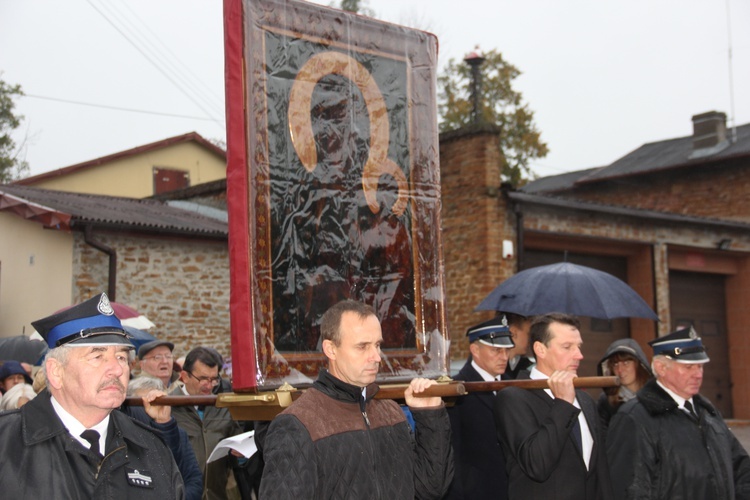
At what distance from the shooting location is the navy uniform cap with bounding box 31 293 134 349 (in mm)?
2977

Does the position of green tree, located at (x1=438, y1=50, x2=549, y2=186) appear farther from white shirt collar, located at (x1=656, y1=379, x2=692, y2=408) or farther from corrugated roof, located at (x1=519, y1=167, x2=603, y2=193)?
white shirt collar, located at (x1=656, y1=379, x2=692, y2=408)

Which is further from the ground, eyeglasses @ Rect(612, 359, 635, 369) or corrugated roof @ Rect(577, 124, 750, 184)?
corrugated roof @ Rect(577, 124, 750, 184)

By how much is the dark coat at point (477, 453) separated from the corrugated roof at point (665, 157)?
708 inches

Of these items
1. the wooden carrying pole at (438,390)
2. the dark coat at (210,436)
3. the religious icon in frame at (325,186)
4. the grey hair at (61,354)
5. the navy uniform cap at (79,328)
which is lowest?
the dark coat at (210,436)

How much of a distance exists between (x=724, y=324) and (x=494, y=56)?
13250mm

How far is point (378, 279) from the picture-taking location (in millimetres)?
3867

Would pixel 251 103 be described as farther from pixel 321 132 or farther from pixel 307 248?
pixel 307 248

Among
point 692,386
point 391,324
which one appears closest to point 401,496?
point 391,324

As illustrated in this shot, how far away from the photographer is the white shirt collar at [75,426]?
290 cm

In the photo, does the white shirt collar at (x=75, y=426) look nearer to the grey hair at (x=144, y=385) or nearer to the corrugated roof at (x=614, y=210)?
the grey hair at (x=144, y=385)

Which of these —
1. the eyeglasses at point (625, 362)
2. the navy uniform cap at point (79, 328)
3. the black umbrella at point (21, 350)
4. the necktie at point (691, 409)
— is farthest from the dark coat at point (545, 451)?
the black umbrella at point (21, 350)

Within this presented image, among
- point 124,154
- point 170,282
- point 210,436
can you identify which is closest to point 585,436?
point 210,436

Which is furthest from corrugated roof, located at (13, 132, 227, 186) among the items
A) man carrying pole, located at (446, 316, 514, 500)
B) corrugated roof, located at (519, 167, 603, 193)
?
man carrying pole, located at (446, 316, 514, 500)

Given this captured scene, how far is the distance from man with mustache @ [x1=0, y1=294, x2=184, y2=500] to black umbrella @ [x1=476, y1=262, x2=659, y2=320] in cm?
351
